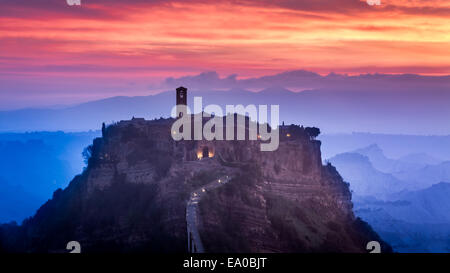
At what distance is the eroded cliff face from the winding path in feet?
2.50

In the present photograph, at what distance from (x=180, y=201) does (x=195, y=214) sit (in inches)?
223

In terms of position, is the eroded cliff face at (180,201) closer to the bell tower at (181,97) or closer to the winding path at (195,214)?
the winding path at (195,214)

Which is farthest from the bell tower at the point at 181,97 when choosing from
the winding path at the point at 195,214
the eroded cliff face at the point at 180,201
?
the winding path at the point at 195,214

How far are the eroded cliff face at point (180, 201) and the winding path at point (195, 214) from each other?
30.0 inches

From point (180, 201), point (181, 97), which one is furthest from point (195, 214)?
point (181, 97)

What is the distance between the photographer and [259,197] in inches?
2766

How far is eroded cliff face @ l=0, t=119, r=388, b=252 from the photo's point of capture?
6431 centimetres

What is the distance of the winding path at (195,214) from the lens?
172ft

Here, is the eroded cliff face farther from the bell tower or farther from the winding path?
the bell tower

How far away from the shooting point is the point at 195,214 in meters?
59.8

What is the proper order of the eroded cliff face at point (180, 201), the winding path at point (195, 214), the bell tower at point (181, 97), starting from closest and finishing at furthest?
the winding path at point (195, 214) < the eroded cliff face at point (180, 201) < the bell tower at point (181, 97)

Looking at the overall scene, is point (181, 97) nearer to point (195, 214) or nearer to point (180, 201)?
point (180, 201)
